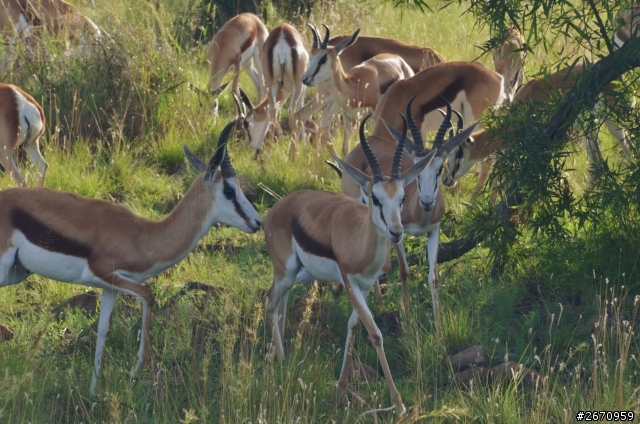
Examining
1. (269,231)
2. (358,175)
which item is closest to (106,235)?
(269,231)

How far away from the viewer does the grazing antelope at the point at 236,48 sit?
1109 centimetres

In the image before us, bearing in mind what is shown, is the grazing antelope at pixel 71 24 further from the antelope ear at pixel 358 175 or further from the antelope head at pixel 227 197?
the antelope ear at pixel 358 175

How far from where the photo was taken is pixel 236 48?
11055 mm

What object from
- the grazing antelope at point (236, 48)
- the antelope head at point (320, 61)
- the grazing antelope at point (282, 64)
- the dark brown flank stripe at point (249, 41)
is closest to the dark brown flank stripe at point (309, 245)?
the antelope head at point (320, 61)

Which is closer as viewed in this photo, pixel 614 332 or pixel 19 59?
pixel 614 332

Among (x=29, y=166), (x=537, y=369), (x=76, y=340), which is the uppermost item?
(x=29, y=166)

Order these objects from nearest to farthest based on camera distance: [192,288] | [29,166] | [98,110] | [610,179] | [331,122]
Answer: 1. [610,179]
2. [192,288]
3. [29,166]
4. [98,110]
5. [331,122]

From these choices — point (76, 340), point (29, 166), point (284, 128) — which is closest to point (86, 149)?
point (29, 166)

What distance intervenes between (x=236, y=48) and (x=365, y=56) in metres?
1.47

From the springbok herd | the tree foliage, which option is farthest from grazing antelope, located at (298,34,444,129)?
the tree foliage

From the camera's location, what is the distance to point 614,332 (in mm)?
5121

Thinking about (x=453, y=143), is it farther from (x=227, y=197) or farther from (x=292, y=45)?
(x=292, y=45)

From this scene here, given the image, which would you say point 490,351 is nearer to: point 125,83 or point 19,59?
point 125,83

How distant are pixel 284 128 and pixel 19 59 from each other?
2.79 m
